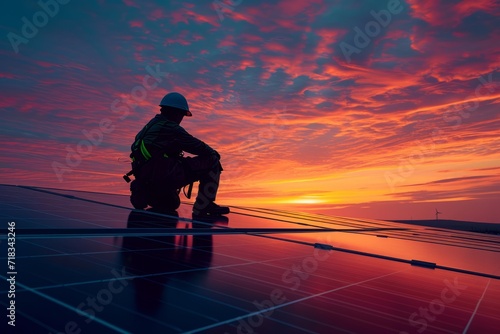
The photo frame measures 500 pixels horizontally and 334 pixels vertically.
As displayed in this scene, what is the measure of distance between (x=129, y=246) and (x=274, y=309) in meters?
2.19

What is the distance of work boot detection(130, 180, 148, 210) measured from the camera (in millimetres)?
9164

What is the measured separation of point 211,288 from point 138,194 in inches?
261

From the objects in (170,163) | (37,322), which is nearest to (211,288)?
(37,322)

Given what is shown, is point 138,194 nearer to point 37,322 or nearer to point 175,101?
point 175,101

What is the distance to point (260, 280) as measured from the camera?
3586 mm

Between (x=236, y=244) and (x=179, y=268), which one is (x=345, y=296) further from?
(x=236, y=244)

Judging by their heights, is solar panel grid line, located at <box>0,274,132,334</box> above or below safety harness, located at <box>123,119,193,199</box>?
below

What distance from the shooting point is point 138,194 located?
9.29 metres

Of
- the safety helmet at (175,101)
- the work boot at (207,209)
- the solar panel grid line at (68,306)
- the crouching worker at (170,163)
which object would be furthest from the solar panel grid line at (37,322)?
the work boot at (207,209)

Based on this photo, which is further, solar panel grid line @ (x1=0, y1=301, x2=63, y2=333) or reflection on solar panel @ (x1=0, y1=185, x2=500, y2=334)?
reflection on solar panel @ (x1=0, y1=185, x2=500, y2=334)

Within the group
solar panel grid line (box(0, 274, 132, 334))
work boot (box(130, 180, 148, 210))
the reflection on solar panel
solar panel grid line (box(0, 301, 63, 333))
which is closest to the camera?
solar panel grid line (box(0, 301, 63, 333))

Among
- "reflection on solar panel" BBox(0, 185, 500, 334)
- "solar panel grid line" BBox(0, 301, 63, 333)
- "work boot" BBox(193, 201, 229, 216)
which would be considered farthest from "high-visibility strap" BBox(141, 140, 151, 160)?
"solar panel grid line" BBox(0, 301, 63, 333)

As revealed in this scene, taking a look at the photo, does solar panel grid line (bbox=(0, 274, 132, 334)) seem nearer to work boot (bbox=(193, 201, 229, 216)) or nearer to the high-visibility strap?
the high-visibility strap

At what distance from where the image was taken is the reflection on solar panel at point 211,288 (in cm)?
222
